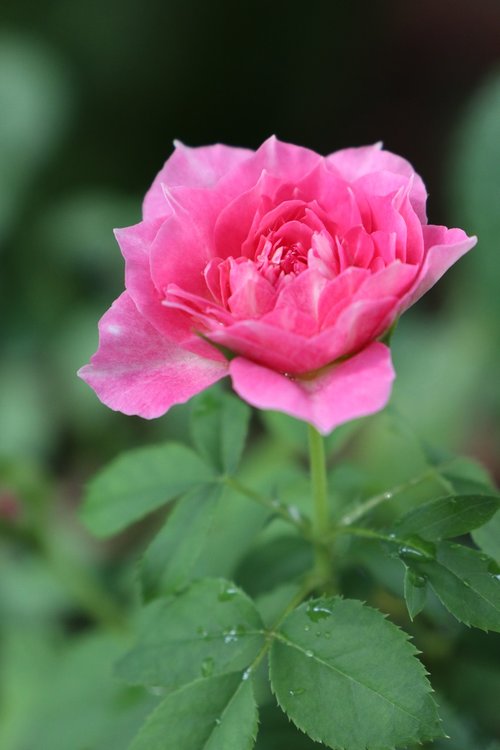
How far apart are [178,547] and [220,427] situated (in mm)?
174

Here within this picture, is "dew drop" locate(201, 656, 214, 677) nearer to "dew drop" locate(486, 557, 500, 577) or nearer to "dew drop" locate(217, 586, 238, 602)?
"dew drop" locate(217, 586, 238, 602)

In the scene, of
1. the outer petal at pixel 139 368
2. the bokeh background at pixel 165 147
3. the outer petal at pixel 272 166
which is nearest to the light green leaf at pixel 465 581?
the outer petal at pixel 139 368

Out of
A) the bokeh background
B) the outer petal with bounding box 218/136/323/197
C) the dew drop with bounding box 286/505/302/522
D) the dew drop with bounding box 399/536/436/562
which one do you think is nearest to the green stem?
the dew drop with bounding box 286/505/302/522

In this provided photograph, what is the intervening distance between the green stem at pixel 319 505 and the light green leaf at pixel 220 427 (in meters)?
0.12

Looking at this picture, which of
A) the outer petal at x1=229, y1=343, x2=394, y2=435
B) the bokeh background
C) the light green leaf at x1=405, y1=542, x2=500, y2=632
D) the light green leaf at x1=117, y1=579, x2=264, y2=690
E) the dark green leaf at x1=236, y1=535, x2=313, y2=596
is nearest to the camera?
the outer petal at x1=229, y1=343, x2=394, y2=435

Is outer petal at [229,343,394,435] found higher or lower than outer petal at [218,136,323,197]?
lower

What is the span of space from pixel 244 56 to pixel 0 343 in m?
1.27

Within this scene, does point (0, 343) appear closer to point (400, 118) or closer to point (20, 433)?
point (20, 433)

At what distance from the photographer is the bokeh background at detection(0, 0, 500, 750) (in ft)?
6.78

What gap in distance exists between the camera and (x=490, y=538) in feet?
2.84

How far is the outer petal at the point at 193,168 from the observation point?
89cm

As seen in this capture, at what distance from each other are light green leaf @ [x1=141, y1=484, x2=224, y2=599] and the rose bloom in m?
0.26

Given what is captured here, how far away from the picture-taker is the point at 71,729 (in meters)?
1.36

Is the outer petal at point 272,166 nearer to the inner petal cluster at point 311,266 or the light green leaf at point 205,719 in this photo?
the inner petal cluster at point 311,266
